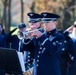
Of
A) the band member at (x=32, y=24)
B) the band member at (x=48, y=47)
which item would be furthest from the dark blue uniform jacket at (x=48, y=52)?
the band member at (x=32, y=24)

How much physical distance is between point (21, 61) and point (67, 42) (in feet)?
7.37

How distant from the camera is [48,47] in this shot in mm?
6840

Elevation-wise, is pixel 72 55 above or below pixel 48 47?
below

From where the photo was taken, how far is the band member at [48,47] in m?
6.93

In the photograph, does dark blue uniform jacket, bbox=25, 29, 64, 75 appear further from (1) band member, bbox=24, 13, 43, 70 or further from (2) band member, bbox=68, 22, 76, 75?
(2) band member, bbox=68, 22, 76, 75

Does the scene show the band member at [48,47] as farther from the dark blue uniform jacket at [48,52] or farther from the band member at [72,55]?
the band member at [72,55]

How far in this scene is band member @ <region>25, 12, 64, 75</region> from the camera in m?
6.93

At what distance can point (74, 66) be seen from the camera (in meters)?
9.56

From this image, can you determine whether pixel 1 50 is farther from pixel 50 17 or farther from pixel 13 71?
pixel 50 17

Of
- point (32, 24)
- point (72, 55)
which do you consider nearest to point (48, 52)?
point (32, 24)

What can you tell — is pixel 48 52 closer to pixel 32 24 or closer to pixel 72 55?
pixel 32 24

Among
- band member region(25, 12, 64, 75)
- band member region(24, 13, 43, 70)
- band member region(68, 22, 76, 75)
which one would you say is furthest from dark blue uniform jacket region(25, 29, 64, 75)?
band member region(68, 22, 76, 75)

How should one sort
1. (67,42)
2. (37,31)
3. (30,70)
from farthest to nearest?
1. (67,42)
2. (30,70)
3. (37,31)

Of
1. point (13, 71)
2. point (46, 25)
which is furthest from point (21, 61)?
point (46, 25)
